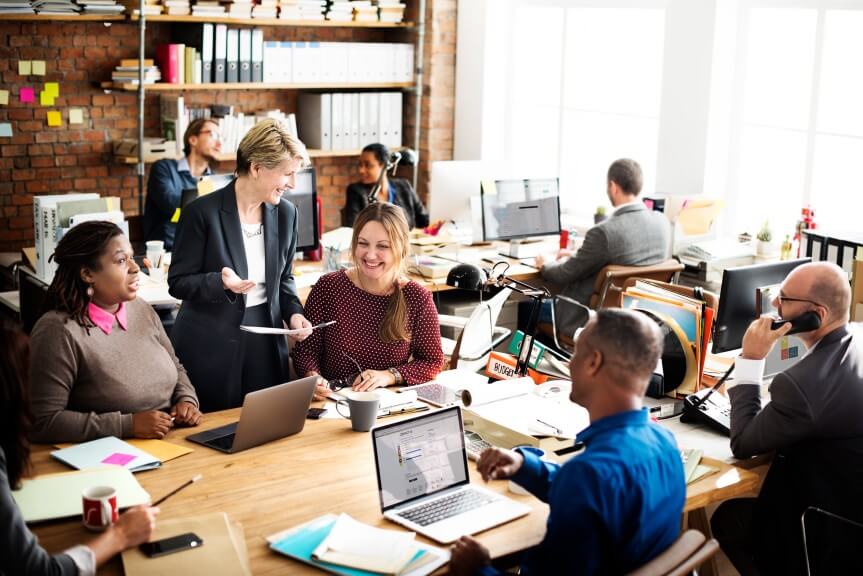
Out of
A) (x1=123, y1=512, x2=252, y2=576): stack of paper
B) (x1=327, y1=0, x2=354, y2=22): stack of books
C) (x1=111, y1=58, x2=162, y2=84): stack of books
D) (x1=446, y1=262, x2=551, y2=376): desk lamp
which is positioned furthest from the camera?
(x1=327, y1=0, x2=354, y2=22): stack of books

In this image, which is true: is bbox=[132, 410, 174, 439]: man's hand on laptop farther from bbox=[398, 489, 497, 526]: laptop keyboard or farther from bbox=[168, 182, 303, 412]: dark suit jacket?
bbox=[398, 489, 497, 526]: laptop keyboard

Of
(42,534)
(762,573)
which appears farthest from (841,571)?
(42,534)

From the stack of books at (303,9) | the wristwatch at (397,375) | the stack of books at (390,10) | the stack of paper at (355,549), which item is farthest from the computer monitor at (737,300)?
the stack of books at (390,10)

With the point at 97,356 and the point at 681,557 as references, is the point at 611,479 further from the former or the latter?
the point at 97,356

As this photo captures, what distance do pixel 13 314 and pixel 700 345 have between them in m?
3.52

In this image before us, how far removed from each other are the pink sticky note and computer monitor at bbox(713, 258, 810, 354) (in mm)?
2053

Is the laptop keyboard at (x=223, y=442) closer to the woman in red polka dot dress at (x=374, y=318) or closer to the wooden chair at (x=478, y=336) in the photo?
the woman in red polka dot dress at (x=374, y=318)

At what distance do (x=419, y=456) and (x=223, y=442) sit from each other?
0.66m

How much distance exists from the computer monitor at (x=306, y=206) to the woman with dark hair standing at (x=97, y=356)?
2.06 m

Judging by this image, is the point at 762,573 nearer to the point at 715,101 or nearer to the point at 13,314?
the point at 715,101

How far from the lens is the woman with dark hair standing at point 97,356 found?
287cm

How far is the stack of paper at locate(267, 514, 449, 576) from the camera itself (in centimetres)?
229

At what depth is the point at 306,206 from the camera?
521 cm

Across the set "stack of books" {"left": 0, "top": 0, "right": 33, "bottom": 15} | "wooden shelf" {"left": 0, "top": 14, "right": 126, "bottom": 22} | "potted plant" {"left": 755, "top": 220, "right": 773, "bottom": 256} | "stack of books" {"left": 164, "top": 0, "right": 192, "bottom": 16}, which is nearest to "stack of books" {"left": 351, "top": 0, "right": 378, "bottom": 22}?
"stack of books" {"left": 164, "top": 0, "right": 192, "bottom": 16}
